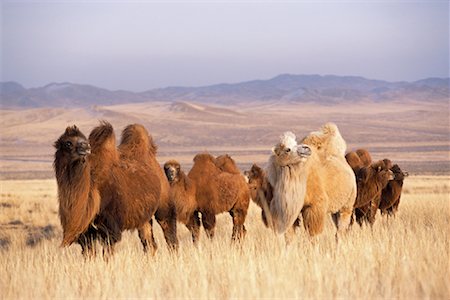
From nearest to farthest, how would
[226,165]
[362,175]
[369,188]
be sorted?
1. [369,188]
2. [362,175]
3. [226,165]

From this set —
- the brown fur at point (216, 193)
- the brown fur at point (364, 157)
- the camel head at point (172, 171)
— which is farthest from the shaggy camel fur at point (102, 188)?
the brown fur at point (364, 157)

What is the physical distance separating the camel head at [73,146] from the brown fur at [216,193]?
5.37 meters

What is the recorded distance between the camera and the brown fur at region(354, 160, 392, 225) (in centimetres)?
1552

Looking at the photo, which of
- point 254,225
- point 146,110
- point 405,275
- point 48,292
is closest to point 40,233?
point 254,225

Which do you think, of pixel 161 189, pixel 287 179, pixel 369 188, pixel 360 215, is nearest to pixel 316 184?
pixel 287 179

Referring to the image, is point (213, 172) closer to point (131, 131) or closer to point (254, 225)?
point (254, 225)

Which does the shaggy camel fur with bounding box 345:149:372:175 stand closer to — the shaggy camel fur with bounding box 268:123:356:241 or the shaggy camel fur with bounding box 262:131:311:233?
the shaggy camel fur with bounding box 268:123:356:241

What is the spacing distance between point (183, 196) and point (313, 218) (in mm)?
3710

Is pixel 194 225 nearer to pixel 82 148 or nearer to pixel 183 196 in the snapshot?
pixel 183 196

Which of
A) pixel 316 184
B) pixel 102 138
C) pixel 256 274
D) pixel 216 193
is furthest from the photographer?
pixel 216 193

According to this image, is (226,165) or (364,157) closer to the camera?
(226,165)

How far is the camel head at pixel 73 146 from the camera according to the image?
9594 mm

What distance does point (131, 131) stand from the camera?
13.2 m

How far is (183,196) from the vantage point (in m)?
14.9
